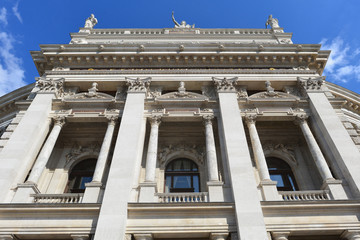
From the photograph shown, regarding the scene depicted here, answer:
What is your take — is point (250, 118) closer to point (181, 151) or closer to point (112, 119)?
point (181, 151)

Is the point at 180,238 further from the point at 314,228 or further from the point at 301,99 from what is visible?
the point at 301,99

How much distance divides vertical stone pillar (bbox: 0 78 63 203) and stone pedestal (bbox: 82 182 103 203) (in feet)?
11.8

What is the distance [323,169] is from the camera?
14.6 meters

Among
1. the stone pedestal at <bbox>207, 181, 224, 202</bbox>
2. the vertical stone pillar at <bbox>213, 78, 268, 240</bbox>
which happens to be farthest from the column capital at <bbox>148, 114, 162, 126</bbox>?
the stone pedestal at <bbox>207, 181, 224, 202</bbox>

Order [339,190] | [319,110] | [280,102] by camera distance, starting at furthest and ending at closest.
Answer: [280,102] < [319,110] < [339,190]

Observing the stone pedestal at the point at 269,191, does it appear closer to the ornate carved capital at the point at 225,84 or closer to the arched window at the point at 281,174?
the arched window at the point at 281,174

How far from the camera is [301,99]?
1903cm

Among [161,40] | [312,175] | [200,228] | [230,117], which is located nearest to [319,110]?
[312,175]

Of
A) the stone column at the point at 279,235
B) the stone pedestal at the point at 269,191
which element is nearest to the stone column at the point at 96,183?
the stone pedestal at the point at 269,191

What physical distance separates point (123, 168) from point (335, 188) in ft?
33.6

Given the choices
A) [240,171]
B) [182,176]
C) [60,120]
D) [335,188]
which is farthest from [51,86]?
[335,188]

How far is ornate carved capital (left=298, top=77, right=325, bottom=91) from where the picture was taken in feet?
62.9

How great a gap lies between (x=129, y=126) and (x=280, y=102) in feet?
32.4

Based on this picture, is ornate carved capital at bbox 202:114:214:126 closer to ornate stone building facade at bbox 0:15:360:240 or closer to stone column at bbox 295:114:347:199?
ornate stone building facade at bbox 0:15:360:240
